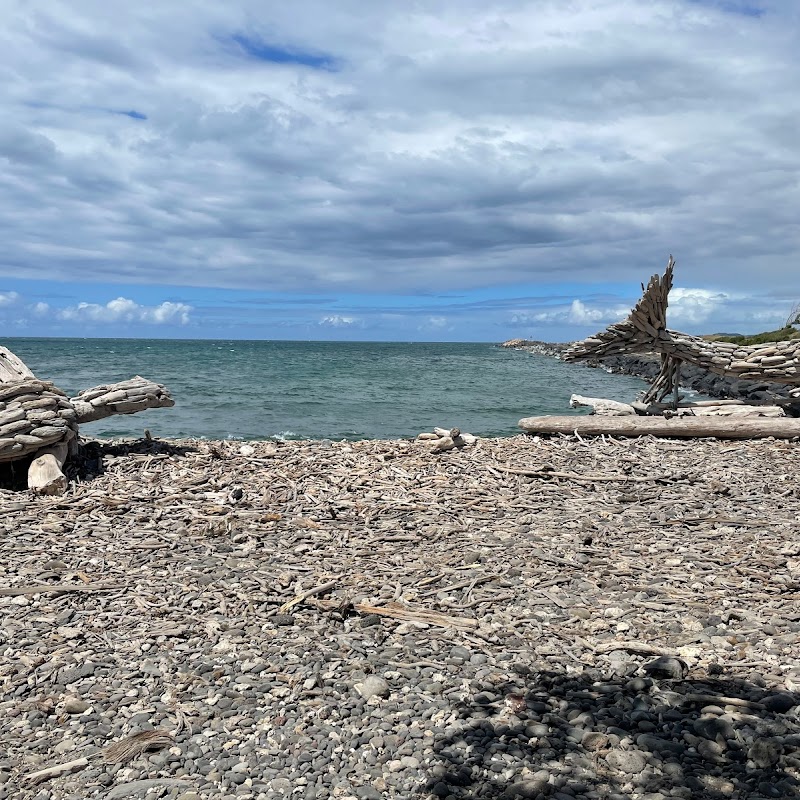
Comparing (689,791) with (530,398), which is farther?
(530,398)

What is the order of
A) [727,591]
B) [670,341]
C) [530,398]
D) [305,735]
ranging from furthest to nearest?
[530,398]
[670,341]
[727,591]
[305,735]

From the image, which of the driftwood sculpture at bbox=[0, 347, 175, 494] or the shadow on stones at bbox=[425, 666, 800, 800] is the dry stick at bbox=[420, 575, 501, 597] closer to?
the shadow on stones at bbox=[425, 666, 800, 800]

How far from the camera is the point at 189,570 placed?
638 centimetres

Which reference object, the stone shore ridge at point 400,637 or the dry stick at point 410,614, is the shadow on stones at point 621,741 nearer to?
the stone shore ridge at point 400,637

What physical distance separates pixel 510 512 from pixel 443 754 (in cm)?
452

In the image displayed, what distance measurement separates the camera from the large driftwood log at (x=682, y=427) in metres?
12.3

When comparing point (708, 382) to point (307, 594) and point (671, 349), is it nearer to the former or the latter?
point (671, 349)

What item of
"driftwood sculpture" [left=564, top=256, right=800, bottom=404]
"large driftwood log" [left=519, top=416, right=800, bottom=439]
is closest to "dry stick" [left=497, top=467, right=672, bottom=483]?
"large driftwood log" [left=519, top=416, right=800, bottom=439]

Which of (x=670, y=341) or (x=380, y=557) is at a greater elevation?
(x=670, y=341)

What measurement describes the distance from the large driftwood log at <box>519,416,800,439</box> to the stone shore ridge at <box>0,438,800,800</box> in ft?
10.1

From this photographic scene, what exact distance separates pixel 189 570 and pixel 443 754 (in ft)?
11.2

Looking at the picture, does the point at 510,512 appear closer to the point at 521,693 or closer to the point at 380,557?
the point at 380,557

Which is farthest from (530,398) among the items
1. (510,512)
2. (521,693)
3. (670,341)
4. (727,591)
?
(521,693)

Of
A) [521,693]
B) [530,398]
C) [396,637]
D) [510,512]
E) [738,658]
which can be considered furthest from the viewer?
[530,398]
